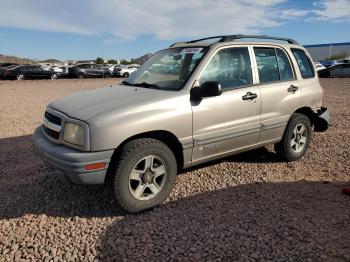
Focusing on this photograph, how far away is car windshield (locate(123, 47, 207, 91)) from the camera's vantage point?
4371mm

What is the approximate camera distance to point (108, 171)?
379 cm

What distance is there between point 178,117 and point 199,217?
1.14m

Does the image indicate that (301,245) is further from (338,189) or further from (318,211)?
(338,189)

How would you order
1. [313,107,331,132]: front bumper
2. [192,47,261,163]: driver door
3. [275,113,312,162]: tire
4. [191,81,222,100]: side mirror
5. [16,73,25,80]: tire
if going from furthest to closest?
[16,73,25,80]: tire
[313,107,331,132]: front bumper
[275,113,312,162]: tire
[192,47,261,163]: driver door
[191,81,222,100]: side mirror

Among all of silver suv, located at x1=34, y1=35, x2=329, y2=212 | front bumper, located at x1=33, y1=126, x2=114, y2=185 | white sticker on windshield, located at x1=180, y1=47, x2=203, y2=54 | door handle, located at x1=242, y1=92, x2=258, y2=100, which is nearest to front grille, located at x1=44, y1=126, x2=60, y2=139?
silver suv, located at x1=34, y1=35, x2=329, y2=212

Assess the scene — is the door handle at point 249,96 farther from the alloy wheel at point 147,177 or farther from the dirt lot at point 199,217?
the alloy wheel at point 147,177

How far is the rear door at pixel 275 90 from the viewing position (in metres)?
4.93

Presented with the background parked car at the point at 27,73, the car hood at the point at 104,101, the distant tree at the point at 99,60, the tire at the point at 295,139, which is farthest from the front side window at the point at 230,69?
the distant tree at the point at 99,60

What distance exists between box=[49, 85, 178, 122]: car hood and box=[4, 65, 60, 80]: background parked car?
85.3 ft

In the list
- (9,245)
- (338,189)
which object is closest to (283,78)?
(338,189)

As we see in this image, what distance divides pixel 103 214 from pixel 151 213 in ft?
1.78

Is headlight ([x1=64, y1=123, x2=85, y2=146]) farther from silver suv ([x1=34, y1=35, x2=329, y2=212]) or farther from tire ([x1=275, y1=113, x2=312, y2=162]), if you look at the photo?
tire ([x1=275, y1=113, x2=312, y2=162])

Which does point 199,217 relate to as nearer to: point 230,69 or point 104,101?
point 104,101

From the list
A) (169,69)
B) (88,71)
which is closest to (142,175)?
(169,69)
